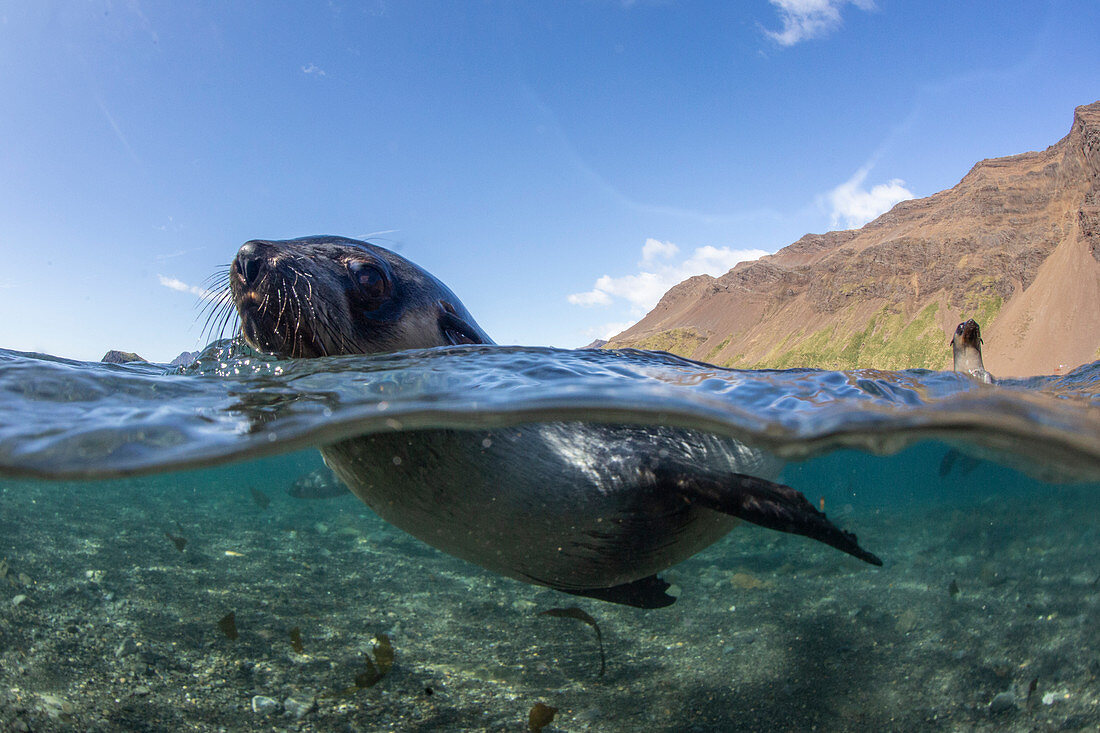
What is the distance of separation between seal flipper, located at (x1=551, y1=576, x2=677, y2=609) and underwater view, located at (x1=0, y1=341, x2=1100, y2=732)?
0.28 m

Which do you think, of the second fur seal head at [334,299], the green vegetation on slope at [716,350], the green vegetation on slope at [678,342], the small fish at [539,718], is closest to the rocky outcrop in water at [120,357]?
the second fur seal head at [334,299]

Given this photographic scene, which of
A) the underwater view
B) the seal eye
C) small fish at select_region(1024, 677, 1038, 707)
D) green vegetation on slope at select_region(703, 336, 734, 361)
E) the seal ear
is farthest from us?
green vegetation on slope at select_region(703, 336, 734, 361)

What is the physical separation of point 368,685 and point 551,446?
2442 millimetres

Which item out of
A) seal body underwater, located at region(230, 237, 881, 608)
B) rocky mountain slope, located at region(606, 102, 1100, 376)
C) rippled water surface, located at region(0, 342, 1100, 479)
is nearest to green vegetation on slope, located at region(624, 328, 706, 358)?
rocky mountain slope, located at region(606, 102, 1100, 376)

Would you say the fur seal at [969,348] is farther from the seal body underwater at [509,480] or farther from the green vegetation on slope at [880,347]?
the green vegetation on slope at [880,347]

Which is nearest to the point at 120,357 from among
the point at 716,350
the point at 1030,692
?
the point at 1030,692

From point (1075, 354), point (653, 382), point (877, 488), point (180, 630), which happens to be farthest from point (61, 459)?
point (877, 488)

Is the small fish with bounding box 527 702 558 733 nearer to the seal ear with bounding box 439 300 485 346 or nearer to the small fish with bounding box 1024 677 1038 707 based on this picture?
the seal ear with bounding box 439 300 485 346

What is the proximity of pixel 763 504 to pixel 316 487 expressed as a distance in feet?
31.2

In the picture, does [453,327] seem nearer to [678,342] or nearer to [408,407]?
[408,407]

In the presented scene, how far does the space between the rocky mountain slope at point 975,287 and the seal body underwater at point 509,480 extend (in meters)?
58.0

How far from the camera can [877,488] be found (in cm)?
5775

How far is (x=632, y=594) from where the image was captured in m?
3.66

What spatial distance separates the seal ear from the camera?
3.90m
